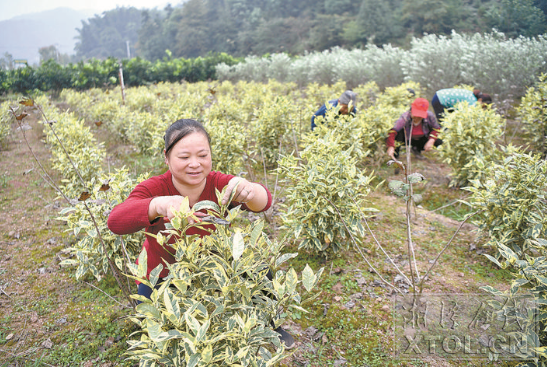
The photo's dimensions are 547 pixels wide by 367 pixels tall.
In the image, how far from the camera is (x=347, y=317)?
2.34 metres

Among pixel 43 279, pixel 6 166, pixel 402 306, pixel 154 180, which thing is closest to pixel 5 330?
pixel 43 279

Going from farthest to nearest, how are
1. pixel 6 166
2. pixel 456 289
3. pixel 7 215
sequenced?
1. pixel 6 166
2. pixel 7 215
3. pixel 456 289

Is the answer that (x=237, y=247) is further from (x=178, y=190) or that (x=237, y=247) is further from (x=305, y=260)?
(x=305, y=260)

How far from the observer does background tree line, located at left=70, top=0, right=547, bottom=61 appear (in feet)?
39.2

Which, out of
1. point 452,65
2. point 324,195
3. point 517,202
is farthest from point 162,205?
point 452,65

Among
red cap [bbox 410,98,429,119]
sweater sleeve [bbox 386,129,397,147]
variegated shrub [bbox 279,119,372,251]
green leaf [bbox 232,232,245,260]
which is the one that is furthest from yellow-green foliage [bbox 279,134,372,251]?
red cap [bbox 410,98,429,119]

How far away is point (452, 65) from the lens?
10195mm

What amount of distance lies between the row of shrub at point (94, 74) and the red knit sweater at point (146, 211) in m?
15.3

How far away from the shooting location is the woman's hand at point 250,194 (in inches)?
56.7

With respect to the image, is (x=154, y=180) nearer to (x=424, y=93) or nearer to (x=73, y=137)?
(x=73, y=137)

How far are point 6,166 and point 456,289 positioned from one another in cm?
795

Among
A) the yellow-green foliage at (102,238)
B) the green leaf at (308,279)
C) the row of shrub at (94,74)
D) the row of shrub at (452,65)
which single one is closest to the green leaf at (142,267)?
the green leaf at (308,279)

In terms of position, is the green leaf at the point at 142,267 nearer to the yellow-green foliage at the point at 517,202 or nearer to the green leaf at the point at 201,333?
the green leaf at the point at 201,333

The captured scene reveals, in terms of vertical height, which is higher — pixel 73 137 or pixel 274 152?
pixel 73 137
